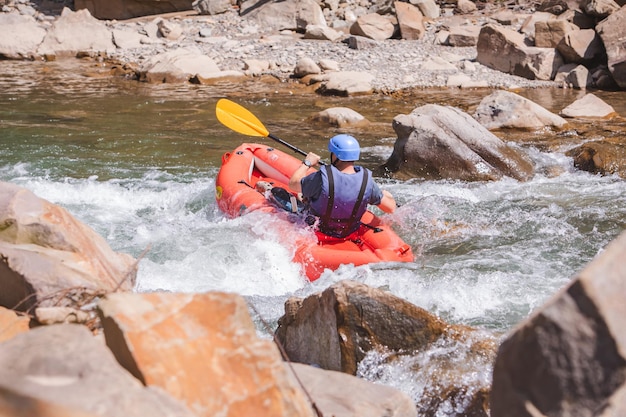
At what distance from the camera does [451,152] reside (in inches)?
287

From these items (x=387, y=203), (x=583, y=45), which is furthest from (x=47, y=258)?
(x=583, y=45)

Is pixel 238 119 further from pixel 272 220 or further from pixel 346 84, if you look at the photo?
pixel 346 84

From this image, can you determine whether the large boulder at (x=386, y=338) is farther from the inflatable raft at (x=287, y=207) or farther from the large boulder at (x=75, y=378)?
the inflatable raft at (x=287, y=207)

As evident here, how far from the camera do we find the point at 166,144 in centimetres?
875

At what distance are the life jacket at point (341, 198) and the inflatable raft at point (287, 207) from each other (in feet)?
0.58

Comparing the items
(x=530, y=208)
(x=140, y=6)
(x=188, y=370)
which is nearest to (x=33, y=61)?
(x=140, y=6)

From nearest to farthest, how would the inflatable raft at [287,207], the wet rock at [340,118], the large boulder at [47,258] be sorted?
the large boulder at [47,258], the inflatable raft at [287,207], the wet rock at [340,118]

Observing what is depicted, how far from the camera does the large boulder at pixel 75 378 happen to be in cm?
167

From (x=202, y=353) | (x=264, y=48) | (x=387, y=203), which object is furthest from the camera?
(x=264, y=48)

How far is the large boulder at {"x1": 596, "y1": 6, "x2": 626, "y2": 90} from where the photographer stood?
39.2ft

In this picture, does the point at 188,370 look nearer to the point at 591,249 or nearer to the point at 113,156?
the point at 591,249

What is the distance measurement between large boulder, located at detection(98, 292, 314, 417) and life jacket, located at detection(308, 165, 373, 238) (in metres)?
2.69

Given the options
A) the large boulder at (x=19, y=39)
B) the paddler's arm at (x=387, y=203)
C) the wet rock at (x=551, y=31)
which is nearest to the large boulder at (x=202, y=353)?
the paddler's arm at (x=387, y=203)

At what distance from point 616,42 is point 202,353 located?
11752 millimetres
